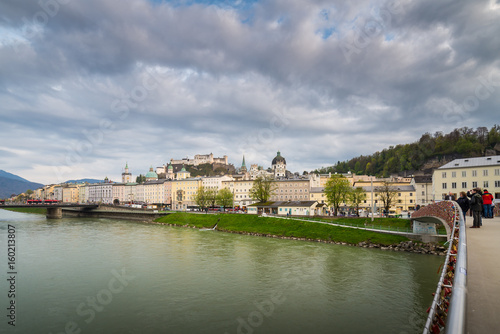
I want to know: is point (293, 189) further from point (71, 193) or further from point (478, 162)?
point (71, 193)

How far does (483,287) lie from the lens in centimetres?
576

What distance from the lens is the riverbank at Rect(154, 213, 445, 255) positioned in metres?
35.2

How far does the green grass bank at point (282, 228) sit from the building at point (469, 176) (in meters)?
16.5

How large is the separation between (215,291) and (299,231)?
28960 millimetres

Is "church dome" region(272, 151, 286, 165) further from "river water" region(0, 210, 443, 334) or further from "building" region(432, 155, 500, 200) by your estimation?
"river water" region(0, 210, 443, 334)

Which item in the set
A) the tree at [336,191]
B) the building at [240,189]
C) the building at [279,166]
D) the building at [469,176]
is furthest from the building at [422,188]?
the building at [279,166]

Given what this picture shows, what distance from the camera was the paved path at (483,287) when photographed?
14.8 ft

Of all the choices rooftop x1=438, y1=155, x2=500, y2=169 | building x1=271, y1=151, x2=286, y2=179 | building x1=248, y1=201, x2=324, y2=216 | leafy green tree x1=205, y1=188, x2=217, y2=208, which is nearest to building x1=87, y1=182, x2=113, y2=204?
building x1=271, y1=151, x2=286, y2=179

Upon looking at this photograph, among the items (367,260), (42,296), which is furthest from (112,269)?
(367,260)

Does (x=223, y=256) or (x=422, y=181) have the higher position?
(x=422, y=181)

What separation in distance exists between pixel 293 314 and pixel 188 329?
17.1 feet

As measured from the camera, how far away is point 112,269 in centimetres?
2402

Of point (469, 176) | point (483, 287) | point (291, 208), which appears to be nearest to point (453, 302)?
point (483, 287)

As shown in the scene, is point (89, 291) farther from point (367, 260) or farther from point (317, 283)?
point (367, 260)
